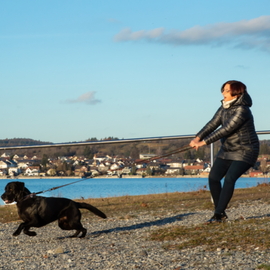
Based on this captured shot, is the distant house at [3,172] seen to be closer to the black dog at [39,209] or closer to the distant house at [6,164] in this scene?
the distant house at [6,164]

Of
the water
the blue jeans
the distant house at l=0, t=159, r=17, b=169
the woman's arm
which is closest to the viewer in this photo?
the woman's arm

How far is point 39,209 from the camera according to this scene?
4371 mm

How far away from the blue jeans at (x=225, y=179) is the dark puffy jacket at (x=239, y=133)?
0.10 metres

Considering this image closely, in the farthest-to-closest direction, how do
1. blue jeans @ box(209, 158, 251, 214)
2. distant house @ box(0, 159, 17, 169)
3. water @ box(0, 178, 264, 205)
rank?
1. water @ box(0, 178, 264, 205)
2. distant house @ box(0, 159, 17, 169)
3. blue jeans @ box(209, 158, 251, 214)

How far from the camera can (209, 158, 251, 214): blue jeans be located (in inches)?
165

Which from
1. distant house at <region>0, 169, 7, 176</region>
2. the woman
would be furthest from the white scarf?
distant house at <region>0, 169, 7, 176</region>

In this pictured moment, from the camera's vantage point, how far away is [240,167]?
4.20 m

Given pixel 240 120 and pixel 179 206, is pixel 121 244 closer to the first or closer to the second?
pixel 240 120

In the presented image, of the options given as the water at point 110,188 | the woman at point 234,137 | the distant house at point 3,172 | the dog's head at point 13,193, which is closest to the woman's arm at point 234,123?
the woman at point 234,137

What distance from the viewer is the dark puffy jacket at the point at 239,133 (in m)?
4.11

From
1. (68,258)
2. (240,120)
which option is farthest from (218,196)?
(68,258)

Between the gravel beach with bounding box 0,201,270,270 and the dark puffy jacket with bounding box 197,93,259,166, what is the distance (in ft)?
4.17

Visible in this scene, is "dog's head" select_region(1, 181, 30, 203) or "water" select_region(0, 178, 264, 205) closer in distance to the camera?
"dog's head" select_region(1, 181, 30, 203)

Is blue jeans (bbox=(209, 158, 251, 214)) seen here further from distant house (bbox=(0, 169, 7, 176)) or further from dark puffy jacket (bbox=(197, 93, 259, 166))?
distant house (bbox=(0, 169, 7, 176))
